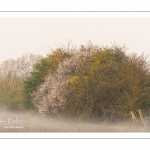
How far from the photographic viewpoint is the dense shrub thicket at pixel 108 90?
90.9 ft

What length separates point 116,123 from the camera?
27.7 m

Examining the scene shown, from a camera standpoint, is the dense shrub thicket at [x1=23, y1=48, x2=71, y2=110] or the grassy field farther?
the dense shrub thicket at [x1=23, y1=48, x2=71, y2=110]

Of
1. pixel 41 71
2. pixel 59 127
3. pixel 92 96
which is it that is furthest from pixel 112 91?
pixel 41 71

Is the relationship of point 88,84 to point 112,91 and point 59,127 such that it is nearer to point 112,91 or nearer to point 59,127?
point 112,91

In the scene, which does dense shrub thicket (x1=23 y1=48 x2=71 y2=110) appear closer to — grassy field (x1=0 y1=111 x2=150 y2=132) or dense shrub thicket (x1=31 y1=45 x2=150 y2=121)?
dense shrub thicket (x1=31 y1=45 x2=150 y2=121)

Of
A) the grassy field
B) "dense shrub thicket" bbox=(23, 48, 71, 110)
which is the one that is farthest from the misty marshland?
"dense shrub thicket" bbox=(23, 48, 71, 110)

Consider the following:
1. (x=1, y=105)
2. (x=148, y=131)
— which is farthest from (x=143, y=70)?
(x=1, y=105)

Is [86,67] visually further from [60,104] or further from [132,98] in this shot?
[132,98]

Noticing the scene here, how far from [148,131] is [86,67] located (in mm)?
7451

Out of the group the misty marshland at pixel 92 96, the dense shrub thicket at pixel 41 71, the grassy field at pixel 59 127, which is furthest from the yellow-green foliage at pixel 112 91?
the dense shrub thicket at pixel 41 71

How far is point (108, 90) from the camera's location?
2828cm

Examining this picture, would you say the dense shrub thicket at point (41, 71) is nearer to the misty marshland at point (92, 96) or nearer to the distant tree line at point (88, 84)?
the distant tree line at point (88, 84)

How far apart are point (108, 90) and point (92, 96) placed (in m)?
1.00

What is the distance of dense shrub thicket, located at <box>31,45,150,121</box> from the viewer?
1091 inches
